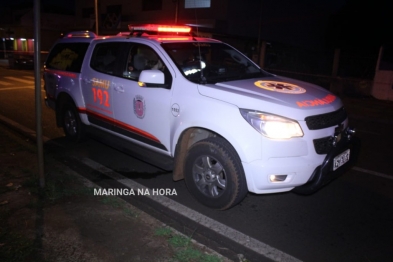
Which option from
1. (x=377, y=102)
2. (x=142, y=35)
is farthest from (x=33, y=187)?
(x=377, y=102)

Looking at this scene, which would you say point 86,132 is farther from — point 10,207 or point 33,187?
point 10,207

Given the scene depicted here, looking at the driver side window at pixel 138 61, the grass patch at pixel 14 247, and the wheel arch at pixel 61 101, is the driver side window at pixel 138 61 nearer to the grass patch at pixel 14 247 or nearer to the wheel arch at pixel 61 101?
the wheel arch at pixel 61 101

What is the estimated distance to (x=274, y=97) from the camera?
12.1 feet

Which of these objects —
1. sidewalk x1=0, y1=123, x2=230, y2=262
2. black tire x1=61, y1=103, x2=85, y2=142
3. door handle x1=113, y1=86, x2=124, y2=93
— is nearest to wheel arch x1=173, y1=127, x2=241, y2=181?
sidewalk x1=0, y1=123, x2=230, y2=262

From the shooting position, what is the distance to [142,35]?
16.5 feet

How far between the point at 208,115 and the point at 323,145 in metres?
1.21

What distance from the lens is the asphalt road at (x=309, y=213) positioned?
339 cm

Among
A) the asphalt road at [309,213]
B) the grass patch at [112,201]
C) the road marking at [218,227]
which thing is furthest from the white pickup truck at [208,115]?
the grass patch at [112,201]

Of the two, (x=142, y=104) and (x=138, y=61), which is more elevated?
(x=138, y=61)

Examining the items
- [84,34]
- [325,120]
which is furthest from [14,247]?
[84,34]

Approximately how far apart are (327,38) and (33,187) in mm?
29607

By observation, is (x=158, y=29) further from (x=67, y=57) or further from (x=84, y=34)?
(x=67, y=57)

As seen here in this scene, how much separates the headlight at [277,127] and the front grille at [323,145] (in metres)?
0.22

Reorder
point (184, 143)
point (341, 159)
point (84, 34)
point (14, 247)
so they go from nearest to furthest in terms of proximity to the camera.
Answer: point (14, 247)
point (341, 159)
point (184, 143)
point (84, 34)
